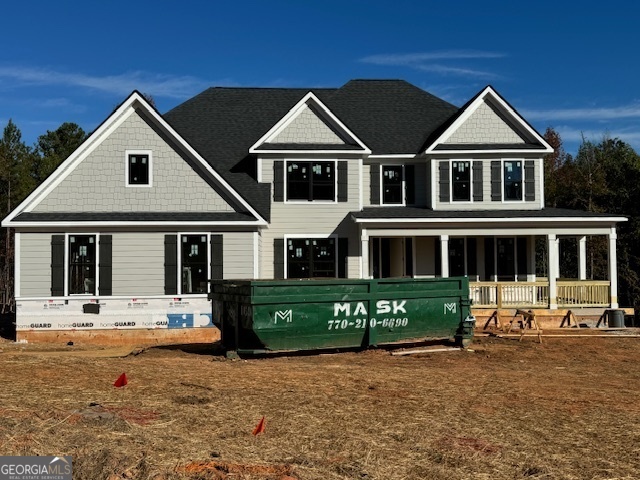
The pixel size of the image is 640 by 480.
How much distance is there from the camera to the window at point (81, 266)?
18719 millimetres

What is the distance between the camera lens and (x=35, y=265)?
18547 millimetres

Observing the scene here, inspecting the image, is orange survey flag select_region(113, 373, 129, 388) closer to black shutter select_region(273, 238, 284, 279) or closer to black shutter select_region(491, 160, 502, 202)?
black shutter select_region(273, 238, 284, 279)

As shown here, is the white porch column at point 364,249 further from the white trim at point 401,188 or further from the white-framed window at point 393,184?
the white-framed window at point 393,184

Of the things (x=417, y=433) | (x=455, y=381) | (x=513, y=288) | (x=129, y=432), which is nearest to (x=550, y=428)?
(x=417, y=433)

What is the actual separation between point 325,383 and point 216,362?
140 inches

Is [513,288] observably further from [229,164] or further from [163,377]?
[163,377]

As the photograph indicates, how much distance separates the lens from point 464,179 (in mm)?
23297

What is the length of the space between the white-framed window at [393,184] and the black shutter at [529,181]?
429 cm

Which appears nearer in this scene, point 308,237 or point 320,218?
point 308,237

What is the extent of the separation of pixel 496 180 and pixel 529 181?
47.1 inches

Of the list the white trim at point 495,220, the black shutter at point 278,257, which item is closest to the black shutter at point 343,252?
the white trim at point 495,220

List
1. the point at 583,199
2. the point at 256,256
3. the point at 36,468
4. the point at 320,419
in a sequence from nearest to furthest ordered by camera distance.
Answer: the point at 36,468 < the point at 320,419 < the point at 256,256 < the point at 583,199

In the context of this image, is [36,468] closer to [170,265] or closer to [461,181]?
[170,265]

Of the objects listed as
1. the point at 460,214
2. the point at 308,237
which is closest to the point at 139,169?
the point at 308,237
